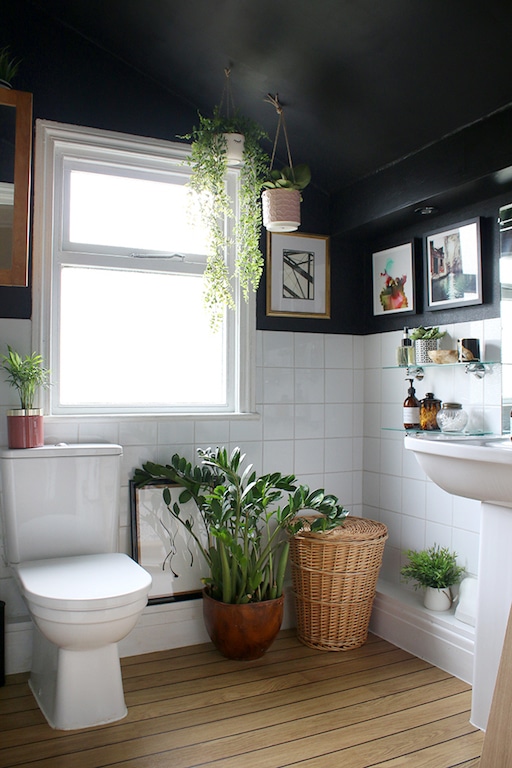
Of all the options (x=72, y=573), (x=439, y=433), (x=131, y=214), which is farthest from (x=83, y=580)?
(x=131, y=214)

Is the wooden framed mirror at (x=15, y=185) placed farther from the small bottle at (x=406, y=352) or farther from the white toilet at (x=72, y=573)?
the small bottle at (x=406, y=352)

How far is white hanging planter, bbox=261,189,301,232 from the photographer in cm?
283

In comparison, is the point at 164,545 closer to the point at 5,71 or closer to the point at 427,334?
the point at 427,334

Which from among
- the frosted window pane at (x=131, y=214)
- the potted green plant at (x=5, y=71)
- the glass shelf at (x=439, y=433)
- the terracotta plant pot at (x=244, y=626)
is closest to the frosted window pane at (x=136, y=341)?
the frosted window pane at (x=131, y=214)

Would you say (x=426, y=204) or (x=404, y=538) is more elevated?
(x=426, y=204)

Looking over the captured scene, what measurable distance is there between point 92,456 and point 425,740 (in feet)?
5.03

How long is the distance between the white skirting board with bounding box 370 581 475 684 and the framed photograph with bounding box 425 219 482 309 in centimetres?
130

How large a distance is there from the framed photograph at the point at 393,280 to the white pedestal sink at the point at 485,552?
109 cm

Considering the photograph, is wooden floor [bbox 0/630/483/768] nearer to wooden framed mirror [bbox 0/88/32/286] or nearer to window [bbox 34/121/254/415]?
window [bbox 34/121/254/415]

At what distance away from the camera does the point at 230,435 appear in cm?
306

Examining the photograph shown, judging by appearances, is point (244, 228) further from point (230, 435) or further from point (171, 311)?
point (230, 435)

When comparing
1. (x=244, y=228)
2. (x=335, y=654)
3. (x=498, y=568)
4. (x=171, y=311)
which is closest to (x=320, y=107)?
(x=244, y=228)

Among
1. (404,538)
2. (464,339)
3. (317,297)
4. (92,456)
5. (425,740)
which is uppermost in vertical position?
(317,297)

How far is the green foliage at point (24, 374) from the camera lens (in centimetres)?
251
